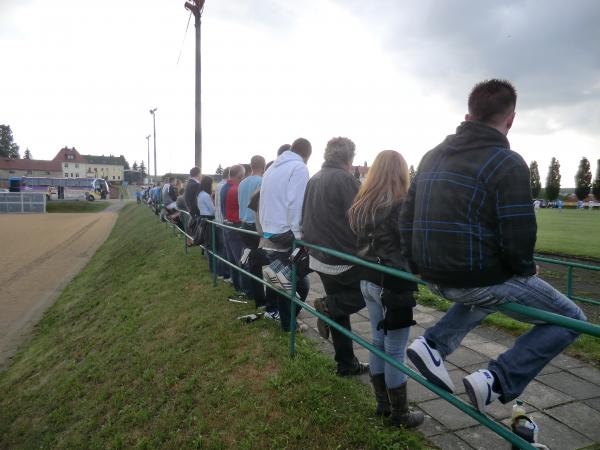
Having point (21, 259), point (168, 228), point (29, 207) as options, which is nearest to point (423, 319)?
point (168, 228)

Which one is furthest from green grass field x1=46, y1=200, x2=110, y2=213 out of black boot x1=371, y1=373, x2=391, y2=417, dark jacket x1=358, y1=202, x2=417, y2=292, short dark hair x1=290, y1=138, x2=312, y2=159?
dark jacket x1=358, y1=202, x2=417, y2=292

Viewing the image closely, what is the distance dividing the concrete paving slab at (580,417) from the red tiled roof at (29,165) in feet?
409

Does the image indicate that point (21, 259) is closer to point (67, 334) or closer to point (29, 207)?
point (67, 334)

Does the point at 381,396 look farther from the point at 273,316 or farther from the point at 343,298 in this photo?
the point at 273,316

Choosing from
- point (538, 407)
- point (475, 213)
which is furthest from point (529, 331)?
point (538, 407)

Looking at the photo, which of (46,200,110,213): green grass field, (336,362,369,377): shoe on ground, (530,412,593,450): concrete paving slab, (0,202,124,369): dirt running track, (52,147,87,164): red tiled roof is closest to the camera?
(530,412,593,450): concrete paving slab

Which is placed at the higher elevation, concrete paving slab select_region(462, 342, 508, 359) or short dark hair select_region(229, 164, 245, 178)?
short dark hair select_region(229, 164, 245, 178)

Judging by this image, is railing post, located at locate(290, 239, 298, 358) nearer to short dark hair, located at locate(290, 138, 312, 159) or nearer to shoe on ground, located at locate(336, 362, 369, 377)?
shoe on ground, located at locate(336, 362, 369, 377)

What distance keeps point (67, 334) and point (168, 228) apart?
8.02m

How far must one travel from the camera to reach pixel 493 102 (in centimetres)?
200

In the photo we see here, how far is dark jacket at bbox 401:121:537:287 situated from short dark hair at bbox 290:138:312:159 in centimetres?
224

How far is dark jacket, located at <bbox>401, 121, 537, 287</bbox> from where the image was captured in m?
1.84

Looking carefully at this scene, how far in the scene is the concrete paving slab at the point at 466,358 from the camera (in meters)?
3.84

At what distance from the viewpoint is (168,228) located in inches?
645
